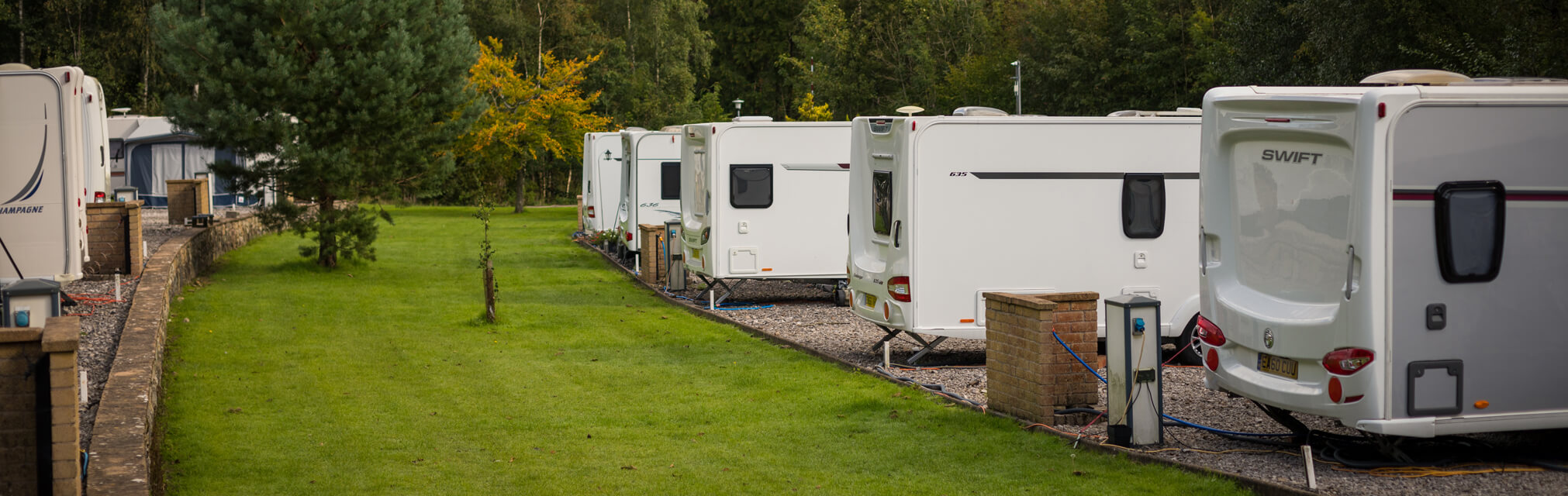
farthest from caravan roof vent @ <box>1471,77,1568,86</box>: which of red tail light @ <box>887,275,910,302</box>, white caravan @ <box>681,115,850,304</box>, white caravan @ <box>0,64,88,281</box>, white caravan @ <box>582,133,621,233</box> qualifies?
white caravan @ <box>582,133,621,233</box>

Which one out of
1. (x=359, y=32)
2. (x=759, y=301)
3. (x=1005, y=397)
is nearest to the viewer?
(x=1005, y=397)

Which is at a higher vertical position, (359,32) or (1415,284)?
(359,32)

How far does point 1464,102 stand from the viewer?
5.80 metres

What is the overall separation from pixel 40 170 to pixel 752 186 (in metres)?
7.30

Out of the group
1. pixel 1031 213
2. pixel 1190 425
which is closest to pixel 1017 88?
pixel 1031 213

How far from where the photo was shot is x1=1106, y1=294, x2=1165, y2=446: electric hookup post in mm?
6801

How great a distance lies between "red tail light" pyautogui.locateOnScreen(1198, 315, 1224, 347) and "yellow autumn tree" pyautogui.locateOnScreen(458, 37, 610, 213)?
3309 centimetres

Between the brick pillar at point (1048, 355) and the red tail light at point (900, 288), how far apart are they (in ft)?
6.27

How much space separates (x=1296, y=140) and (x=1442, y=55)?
15.8 metres

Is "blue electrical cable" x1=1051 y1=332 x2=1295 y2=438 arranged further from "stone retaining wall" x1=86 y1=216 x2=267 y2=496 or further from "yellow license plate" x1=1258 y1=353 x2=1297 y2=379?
"stone retaining wall" x1=86 y1=216 x2=267 y2=496

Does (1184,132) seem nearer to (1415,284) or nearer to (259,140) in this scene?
(1415,284)

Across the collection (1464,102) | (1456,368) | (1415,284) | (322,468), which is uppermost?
(1464,102)

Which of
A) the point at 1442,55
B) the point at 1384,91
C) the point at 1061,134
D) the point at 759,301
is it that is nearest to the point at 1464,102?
the point at 1384,91

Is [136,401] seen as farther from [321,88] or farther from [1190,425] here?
[321,88]
